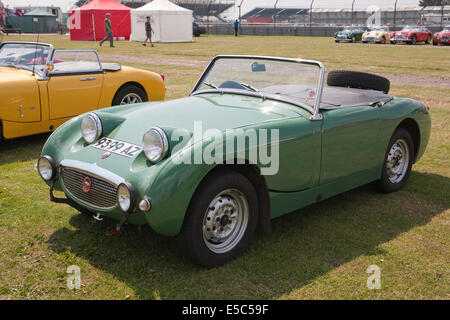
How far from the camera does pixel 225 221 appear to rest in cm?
323

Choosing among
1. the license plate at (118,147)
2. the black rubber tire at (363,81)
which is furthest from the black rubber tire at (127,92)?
the license plate at (118,147)

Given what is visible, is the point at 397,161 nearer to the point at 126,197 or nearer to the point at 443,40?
the point at 126,197

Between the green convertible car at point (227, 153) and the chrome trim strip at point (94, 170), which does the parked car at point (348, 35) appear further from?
the chrome trim strip at point (94, 170)

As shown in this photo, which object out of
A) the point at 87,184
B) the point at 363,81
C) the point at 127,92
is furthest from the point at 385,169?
the point at 127,92

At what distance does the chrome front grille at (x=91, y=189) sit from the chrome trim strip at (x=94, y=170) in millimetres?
24

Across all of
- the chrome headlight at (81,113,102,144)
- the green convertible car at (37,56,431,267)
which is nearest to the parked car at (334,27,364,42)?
the green convertible car at (37,56,431,267)

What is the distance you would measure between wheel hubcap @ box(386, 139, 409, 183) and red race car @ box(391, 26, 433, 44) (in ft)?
94.1

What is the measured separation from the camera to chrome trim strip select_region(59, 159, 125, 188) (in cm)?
302

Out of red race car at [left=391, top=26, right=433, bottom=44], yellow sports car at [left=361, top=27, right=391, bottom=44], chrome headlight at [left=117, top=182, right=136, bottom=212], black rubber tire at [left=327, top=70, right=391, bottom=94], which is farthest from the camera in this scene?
yellow sports car at [left=361, top=27, right=391, bottom=44]

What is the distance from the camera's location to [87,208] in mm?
3260

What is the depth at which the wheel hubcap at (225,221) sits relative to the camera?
3158 millimetres

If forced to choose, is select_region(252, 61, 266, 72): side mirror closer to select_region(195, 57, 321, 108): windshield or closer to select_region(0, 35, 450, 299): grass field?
select_region(195, 57, 321, 108): windshield

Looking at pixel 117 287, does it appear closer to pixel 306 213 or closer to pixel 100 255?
pixel 100 255

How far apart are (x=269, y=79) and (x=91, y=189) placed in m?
1.88
